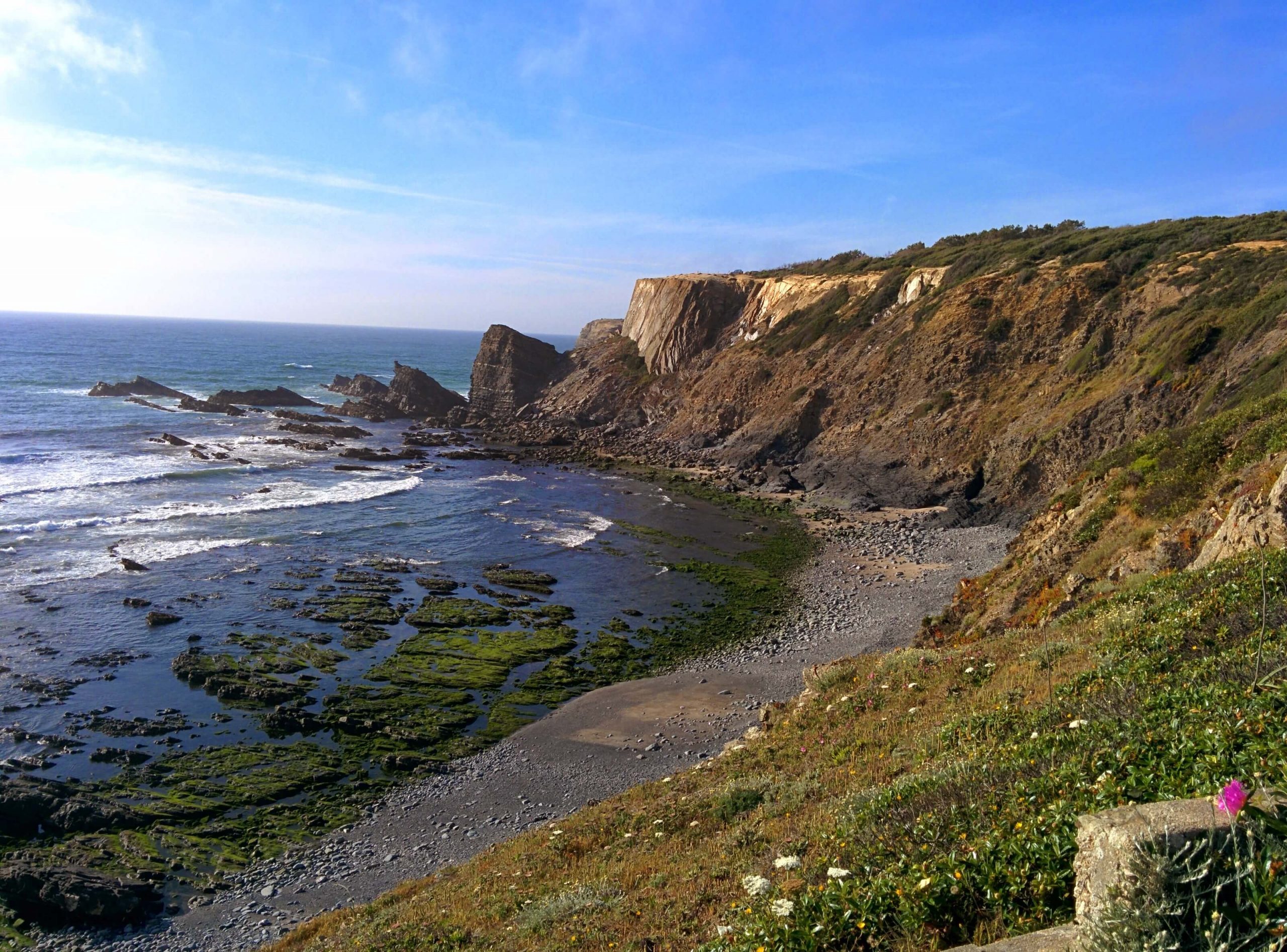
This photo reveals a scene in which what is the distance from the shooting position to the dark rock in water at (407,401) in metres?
77.1

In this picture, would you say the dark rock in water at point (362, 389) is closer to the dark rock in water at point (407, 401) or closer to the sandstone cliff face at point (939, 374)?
the dark rock in water at point (407, 401)

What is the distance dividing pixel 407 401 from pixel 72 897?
6797 cm

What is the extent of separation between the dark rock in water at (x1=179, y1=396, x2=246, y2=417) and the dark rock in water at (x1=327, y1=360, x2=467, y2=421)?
9.25 m

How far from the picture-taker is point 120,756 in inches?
732

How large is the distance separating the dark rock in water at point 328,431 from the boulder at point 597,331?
33020 mm

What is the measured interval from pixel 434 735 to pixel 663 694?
20.7 feet

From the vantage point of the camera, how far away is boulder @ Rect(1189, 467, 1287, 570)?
11.3 meters

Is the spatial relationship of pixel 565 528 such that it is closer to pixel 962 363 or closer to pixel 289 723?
pixel 289 723

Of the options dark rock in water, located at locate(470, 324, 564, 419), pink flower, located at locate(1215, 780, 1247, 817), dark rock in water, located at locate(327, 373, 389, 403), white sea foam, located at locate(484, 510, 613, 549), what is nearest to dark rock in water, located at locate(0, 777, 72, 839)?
pink flower, located at locate(1215, 780, 1247, 817)

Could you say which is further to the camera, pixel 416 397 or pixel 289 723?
pixel 416 397

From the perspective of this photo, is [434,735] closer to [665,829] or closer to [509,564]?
[665,829]

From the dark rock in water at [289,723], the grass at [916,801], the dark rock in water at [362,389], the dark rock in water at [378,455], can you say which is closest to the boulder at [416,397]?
the dark rock in water at [362,389]

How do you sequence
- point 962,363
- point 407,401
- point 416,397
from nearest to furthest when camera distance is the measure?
point 962,363
point 407,401
point 416,397

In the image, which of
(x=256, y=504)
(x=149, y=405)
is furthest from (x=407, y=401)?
(x=256, y=504)
